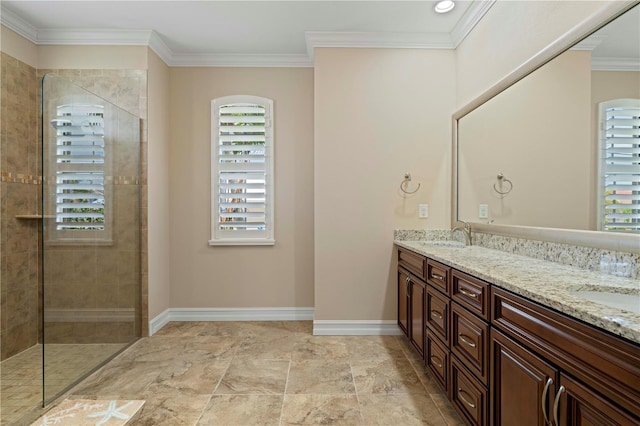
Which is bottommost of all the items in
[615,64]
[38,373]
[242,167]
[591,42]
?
[38,373]

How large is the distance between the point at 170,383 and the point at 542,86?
305cm

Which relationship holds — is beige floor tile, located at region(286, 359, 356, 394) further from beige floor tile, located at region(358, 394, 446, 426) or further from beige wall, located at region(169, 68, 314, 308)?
beige wall, located at region(169, 68, 314, 308)

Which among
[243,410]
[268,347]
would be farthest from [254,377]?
[268,347]

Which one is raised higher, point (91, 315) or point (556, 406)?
point (556, 406)

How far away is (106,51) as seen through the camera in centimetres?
312

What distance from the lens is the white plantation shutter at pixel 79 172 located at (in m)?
2.26

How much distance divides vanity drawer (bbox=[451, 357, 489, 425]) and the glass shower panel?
2508 mm

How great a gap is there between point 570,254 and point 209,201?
10.5ft

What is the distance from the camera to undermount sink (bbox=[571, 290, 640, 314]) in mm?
1119

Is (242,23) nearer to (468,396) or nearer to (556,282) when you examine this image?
(556,282)

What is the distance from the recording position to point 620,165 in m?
1.44

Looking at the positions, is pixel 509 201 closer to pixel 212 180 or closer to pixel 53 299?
pixel 212 180

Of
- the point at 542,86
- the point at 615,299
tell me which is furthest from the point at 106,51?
the point at 615,299

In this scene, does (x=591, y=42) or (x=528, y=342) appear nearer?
(x=528, y=342)
